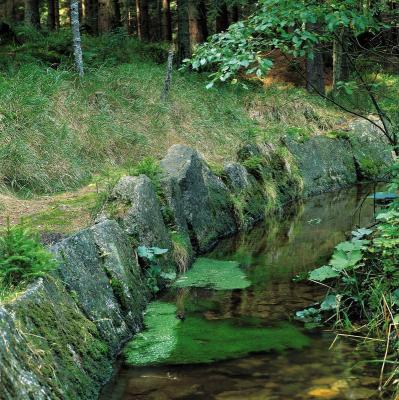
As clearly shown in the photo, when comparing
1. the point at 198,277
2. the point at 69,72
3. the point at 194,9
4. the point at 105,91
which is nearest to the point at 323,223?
the point at 198,277

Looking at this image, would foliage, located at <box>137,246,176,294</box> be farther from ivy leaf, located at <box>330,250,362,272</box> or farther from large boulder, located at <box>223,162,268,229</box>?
large boulder, located at <box>223,162,268,229</box>

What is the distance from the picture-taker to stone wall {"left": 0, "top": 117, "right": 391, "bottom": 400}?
376 centimetres

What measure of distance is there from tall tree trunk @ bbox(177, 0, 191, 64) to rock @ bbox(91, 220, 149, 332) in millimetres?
11095

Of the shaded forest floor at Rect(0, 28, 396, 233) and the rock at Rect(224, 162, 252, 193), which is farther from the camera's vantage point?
the rock at Rect(224, 162, 252, 193)

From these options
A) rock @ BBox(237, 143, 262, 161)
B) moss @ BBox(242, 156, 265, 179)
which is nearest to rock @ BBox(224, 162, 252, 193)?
moss @ BBox(242, 156, 265, 179)

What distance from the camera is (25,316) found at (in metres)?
3.85

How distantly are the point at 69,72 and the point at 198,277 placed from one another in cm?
606

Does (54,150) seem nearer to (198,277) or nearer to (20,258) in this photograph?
(198,277)

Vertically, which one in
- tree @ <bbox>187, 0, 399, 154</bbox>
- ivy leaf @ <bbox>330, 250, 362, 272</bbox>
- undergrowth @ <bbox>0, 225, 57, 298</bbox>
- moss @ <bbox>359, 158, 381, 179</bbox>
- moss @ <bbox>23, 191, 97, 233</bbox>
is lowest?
moss @ <bbox>359, 158, 381, 179</bbox>

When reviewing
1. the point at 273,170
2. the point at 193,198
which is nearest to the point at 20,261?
the point at 193,198

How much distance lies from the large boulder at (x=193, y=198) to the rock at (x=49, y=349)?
3.28 metres

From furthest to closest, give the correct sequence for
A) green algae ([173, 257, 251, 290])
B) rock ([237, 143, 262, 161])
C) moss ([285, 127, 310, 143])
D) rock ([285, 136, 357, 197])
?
1. moss ([285, 127, 310, 143])
2. rock ([285, 136, 357, 197])
3. rock ([237, 143, 262, 161])
4. green algae ([173, 257, 251, 290])

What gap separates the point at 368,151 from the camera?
15266 mm

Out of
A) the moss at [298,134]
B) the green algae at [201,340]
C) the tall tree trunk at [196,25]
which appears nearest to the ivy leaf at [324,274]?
the green algae at [201,340]
